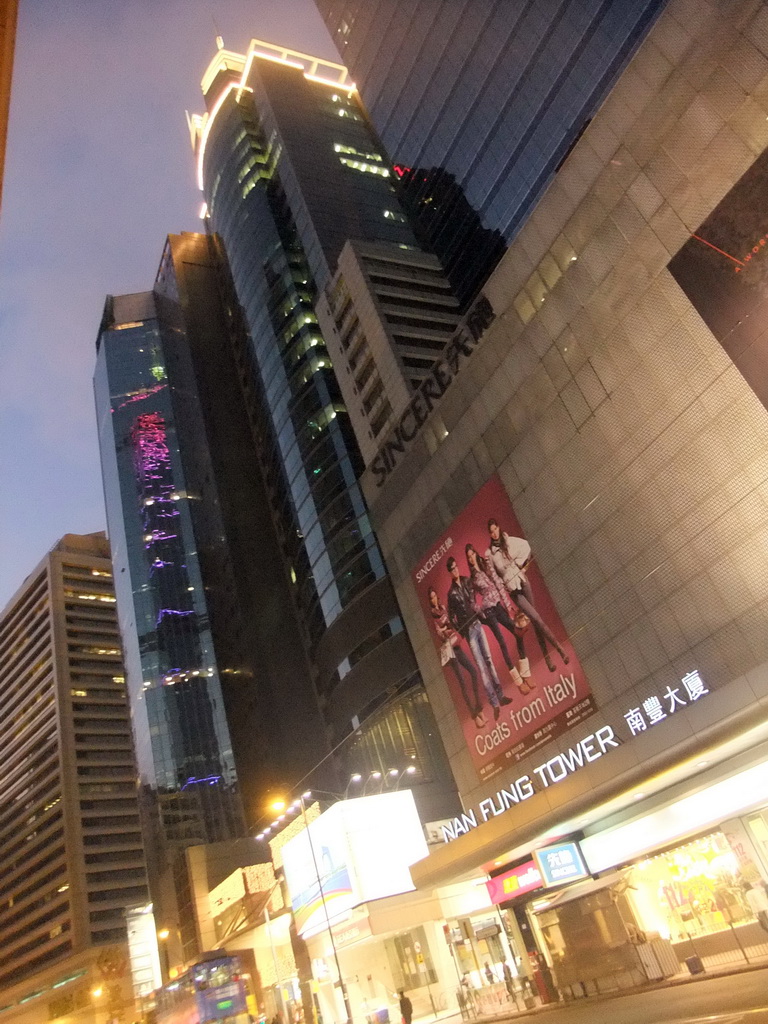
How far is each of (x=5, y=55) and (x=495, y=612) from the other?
34122 mm

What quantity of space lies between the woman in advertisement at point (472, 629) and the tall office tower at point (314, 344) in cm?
2147

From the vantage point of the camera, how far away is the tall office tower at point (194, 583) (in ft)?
294

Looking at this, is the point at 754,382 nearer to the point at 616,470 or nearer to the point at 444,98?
the point at 616,470

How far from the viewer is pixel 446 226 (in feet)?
351

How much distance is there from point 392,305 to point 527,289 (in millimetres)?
44621

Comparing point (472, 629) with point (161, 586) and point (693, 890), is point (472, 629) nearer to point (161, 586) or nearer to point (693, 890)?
point (693, 890)

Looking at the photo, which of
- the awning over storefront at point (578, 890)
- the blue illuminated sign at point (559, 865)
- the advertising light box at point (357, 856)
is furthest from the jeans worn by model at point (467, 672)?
the blue illuminated sign at point (559, 865)

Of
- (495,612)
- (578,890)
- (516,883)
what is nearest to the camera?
(578,890)

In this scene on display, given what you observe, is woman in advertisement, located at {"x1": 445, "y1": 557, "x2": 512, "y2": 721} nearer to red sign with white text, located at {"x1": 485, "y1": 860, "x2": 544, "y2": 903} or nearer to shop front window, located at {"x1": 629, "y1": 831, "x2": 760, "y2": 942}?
red sign with white text, located at {"x1": 485, "y1": 860, "x2": 544, "y2": 903}

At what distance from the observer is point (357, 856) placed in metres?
36.2

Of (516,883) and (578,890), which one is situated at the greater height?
(516,883)

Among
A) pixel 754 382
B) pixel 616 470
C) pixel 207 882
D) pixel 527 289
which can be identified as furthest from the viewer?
pixel 207 882

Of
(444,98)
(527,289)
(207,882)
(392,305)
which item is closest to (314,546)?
(392,305)

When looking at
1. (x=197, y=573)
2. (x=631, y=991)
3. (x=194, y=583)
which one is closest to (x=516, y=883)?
(x=631, y=991)
